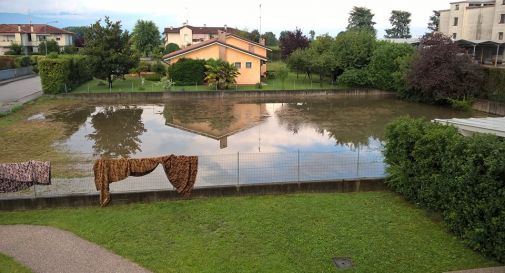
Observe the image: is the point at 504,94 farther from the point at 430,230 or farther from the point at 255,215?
the point at 255,215

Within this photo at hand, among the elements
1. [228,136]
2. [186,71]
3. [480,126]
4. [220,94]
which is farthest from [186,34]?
[480,126]

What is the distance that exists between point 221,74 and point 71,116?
1461 centimetres

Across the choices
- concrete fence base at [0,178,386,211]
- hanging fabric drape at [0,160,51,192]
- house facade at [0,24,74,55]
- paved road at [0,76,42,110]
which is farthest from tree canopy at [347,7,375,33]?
hanging fabric drape at [0,160,51,192]

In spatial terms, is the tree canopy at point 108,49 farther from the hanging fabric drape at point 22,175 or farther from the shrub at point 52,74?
the hanging fabric drape at point 22,175

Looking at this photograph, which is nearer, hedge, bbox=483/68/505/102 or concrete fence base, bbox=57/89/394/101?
hedge, bbox=483/68/505/102

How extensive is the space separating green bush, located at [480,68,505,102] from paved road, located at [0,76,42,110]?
34078 mm

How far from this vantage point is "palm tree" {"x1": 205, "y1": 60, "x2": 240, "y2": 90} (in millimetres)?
37812

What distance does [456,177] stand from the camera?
33.2ft

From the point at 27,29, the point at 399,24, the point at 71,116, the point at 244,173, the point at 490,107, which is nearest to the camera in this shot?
the point at 244,173

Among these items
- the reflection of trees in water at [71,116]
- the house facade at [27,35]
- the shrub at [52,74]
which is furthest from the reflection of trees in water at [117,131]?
the house facade at [27,35]

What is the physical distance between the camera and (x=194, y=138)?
68.8ft

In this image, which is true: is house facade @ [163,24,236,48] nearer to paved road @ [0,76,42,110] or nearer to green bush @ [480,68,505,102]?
paved road @ [0,76,42,110]

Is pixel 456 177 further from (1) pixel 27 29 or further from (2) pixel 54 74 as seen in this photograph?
(1) pixel 27 29

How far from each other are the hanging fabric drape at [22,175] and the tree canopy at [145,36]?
69636 mm
